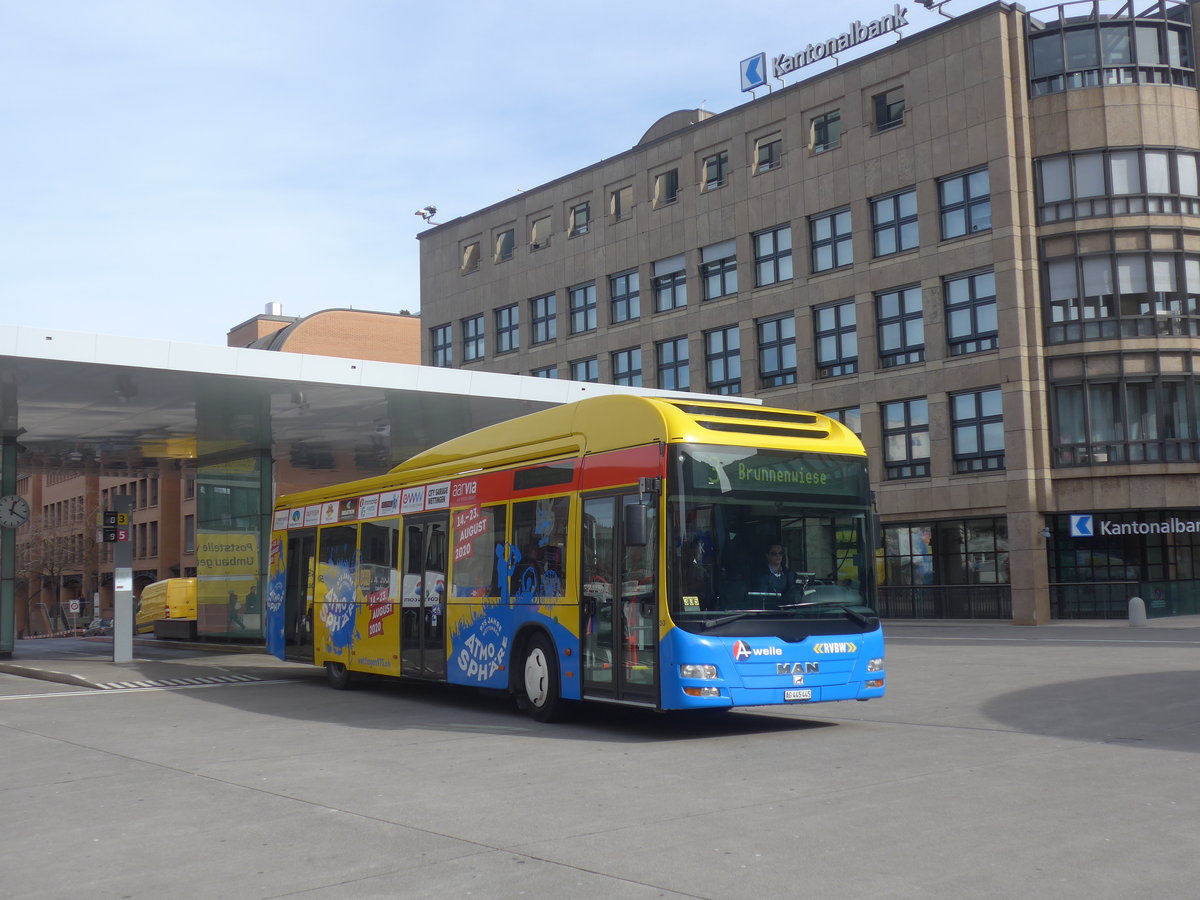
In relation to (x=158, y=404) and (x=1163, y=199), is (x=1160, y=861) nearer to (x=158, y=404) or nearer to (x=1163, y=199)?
(x=158, y=404)

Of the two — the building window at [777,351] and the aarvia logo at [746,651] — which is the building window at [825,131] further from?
the aarvia logo at [746,651]

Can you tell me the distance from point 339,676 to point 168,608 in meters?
27.6

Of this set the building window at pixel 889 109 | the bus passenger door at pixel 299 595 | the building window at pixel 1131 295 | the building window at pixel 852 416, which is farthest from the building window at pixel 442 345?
the bus passenger door at pixel 299 595

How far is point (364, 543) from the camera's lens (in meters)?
17.9

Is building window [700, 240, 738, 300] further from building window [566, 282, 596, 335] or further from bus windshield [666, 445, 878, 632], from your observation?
bus windshield [666, 445, 878, 632]

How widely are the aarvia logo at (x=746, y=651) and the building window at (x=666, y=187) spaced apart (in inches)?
1534

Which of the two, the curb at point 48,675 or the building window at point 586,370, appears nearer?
the curb at point 48,675

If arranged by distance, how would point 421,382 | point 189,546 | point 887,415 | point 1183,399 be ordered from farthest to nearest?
point 189,546 → point 887,415 → point 1183,399 → point 421,382

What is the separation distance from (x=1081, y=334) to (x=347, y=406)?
75.5 feet

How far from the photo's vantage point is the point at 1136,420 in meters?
37.7

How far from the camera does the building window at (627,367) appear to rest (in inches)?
1988

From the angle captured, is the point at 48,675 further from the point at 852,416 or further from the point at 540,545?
the point at 852,416

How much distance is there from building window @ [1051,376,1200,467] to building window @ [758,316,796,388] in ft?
32.5

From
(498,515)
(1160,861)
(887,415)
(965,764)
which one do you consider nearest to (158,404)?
(498,515)
